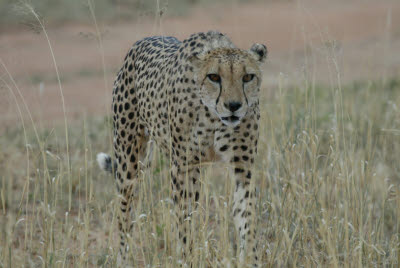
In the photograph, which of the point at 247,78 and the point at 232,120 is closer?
the point at 232,120

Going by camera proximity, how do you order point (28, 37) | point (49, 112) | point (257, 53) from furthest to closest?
1. point (28, 37)
2. point (49, 112)
3. point (257, 53)

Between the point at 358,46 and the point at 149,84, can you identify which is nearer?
the point at 149,84

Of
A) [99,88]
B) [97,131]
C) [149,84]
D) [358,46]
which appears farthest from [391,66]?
[149,84]

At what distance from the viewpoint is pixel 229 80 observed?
302 cm

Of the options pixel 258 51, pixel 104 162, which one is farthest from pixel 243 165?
pixel 104 162

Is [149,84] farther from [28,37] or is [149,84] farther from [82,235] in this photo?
[28,37]

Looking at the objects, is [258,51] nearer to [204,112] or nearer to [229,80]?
[229,80]

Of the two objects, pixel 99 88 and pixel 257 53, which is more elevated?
pixel 257 53

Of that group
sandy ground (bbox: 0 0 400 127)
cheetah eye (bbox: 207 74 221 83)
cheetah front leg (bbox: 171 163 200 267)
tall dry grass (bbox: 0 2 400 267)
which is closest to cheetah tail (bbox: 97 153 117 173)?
tall dry grass (bbox: 0 2 400 267)

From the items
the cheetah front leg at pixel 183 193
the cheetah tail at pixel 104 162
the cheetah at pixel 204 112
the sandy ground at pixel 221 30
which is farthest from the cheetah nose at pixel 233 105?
the sandy ground at pixel 221 30

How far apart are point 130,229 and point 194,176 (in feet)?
2.64

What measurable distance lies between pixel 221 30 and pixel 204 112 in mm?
8972

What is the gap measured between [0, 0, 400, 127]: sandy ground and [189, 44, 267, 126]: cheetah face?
325cm

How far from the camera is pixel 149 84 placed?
3693 millimetres
